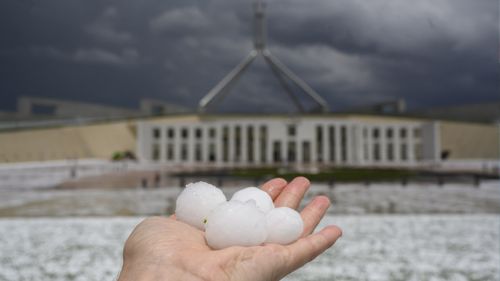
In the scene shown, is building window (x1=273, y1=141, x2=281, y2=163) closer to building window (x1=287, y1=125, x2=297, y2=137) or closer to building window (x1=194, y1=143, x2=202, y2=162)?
building window (x1=287, y1=125, x2=297, y2=137)

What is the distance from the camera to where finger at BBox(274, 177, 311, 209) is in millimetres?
2793

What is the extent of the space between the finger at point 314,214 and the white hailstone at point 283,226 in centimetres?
28

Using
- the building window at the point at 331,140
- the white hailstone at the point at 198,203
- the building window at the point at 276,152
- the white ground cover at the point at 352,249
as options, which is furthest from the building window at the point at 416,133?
the white hailstone at the point at 198,203

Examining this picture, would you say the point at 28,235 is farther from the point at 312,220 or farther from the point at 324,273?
the point at 312,220

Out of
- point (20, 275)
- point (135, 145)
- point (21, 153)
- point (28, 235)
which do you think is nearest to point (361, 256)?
point (20, 275)

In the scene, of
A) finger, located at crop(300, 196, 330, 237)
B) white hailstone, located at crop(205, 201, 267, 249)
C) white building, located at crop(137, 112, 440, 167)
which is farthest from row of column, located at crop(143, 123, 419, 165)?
white hailstone, located at crop(205, 201, 267, 249)

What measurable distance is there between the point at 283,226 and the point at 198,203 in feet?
1.73

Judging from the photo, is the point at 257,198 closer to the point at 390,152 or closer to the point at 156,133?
the point at 156,133

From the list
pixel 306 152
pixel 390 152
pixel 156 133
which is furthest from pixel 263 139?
pixel 390 152

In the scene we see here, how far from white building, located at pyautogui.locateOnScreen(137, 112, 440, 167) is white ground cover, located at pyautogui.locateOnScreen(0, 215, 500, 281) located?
4083 centimetres

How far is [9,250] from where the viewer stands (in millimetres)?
5773

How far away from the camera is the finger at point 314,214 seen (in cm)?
264

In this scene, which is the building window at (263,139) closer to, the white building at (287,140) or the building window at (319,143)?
the white building at (287,140)

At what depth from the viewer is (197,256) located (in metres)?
2.01
